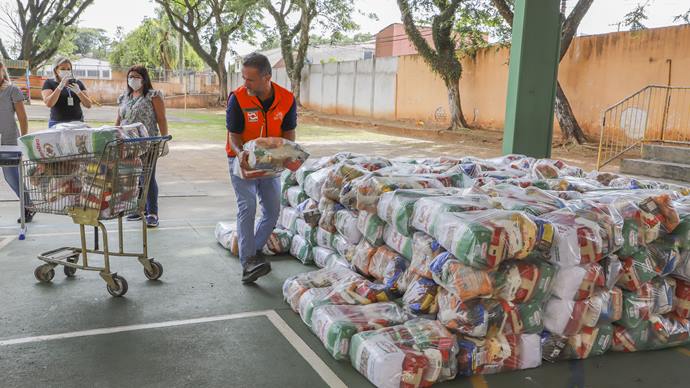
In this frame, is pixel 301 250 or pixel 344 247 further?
pixel 301 250

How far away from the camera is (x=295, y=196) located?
5.75 m

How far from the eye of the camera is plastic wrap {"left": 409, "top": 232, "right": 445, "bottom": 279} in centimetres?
365

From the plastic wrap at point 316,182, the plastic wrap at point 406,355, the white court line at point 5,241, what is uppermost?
the plastic wrap at point 316,182

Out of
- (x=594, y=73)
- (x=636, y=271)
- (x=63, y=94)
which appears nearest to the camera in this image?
(x=636, y=271)

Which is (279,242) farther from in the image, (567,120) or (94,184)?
(567,120)

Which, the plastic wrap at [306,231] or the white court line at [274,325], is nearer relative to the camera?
the white court line at [274,325]

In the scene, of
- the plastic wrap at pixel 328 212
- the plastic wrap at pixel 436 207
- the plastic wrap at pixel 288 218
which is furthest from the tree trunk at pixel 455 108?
the plastic wrap at pixel 436 207

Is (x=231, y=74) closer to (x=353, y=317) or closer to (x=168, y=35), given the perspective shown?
(x=168, y=35)

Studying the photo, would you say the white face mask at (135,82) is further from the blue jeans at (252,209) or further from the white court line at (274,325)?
the white court line at (274,325)

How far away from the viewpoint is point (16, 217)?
23.4 ft

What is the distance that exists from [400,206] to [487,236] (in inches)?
32.8

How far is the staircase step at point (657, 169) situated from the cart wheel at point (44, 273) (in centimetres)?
1051

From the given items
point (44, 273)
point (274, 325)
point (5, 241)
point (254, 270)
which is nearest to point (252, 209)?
point (254, 270)

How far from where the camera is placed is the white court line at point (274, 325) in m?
3.45
